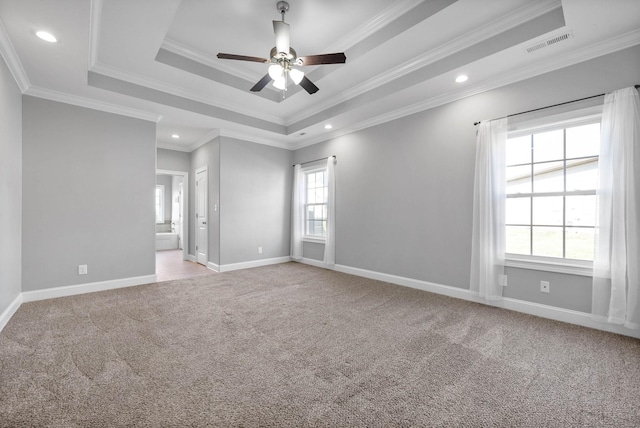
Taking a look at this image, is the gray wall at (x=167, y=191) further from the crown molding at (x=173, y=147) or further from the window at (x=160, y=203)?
the crown molding at (x=173, y=147)

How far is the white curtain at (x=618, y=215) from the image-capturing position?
2.41 metres

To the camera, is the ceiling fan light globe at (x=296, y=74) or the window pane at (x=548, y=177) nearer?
the ceiling fan light globe at (x=296, y=74)

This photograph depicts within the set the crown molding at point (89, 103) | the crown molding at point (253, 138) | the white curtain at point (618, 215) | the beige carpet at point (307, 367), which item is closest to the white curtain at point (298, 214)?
the crown molding at point (253, 138)

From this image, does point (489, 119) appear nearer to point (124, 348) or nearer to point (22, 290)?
point (124, 348)

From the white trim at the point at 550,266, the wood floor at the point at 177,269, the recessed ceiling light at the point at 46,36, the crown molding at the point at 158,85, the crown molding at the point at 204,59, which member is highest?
the crown molding at the point at 204,59

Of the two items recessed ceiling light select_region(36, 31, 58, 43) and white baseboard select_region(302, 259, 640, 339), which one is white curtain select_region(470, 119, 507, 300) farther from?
recessed ceiling light select_region(36, 31, 58, 43)

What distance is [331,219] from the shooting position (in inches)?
206

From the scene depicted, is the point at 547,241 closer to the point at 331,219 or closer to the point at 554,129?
the point at 554,129

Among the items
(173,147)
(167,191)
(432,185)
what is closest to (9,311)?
(173,147)

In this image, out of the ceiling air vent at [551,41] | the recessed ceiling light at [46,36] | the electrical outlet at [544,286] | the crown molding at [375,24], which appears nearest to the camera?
the recessed ceiling light at [46,36]

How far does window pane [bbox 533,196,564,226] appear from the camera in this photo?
2.95 metres

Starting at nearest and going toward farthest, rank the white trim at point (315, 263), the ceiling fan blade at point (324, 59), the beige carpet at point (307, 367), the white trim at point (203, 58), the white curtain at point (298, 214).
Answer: the beige carpet at point (307, 367) < the ceiling fan blade at point (324, 59) < the white trim at point (203, 58) < the white trim at point (315, 263) < the white curtain at point (298, 214)

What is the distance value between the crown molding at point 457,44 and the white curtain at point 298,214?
1.98 meters

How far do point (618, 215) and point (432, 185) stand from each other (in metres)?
1.82
